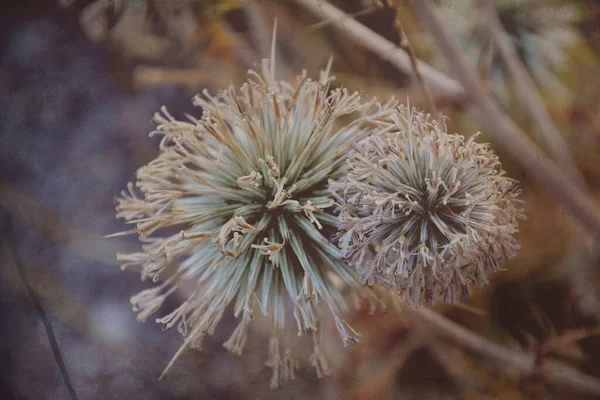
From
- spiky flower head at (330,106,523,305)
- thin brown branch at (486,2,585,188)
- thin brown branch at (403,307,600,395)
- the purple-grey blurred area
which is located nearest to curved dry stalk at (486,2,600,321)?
thin brown branch at (486,2,585,188)

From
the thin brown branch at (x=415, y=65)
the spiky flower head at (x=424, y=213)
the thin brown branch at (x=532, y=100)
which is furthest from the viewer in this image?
the thin brown branch at (x=532, y=100)

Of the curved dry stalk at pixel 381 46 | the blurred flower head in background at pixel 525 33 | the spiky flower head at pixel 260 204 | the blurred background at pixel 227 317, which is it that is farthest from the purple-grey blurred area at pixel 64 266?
the blurred flower head in background at pixel 525 33

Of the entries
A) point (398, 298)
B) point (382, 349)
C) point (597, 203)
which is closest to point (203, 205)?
point (398, 298)

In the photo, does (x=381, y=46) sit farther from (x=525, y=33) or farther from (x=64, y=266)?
(x=64, y=266)

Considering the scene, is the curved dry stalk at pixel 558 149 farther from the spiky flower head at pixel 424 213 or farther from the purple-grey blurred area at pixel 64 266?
the purple-grey blurred area at pixel 64 266

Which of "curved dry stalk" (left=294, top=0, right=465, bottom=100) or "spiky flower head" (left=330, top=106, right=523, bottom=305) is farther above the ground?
"curved dry stalk" (left=294, top=0, right=465, bottom=100)

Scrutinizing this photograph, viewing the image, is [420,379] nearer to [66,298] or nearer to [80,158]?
[66,298]

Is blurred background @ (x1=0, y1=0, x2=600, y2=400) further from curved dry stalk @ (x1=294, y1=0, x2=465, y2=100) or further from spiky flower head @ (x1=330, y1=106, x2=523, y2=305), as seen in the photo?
spiky flower head @ (x1=330, y1=106, x2=523, y2=305)
